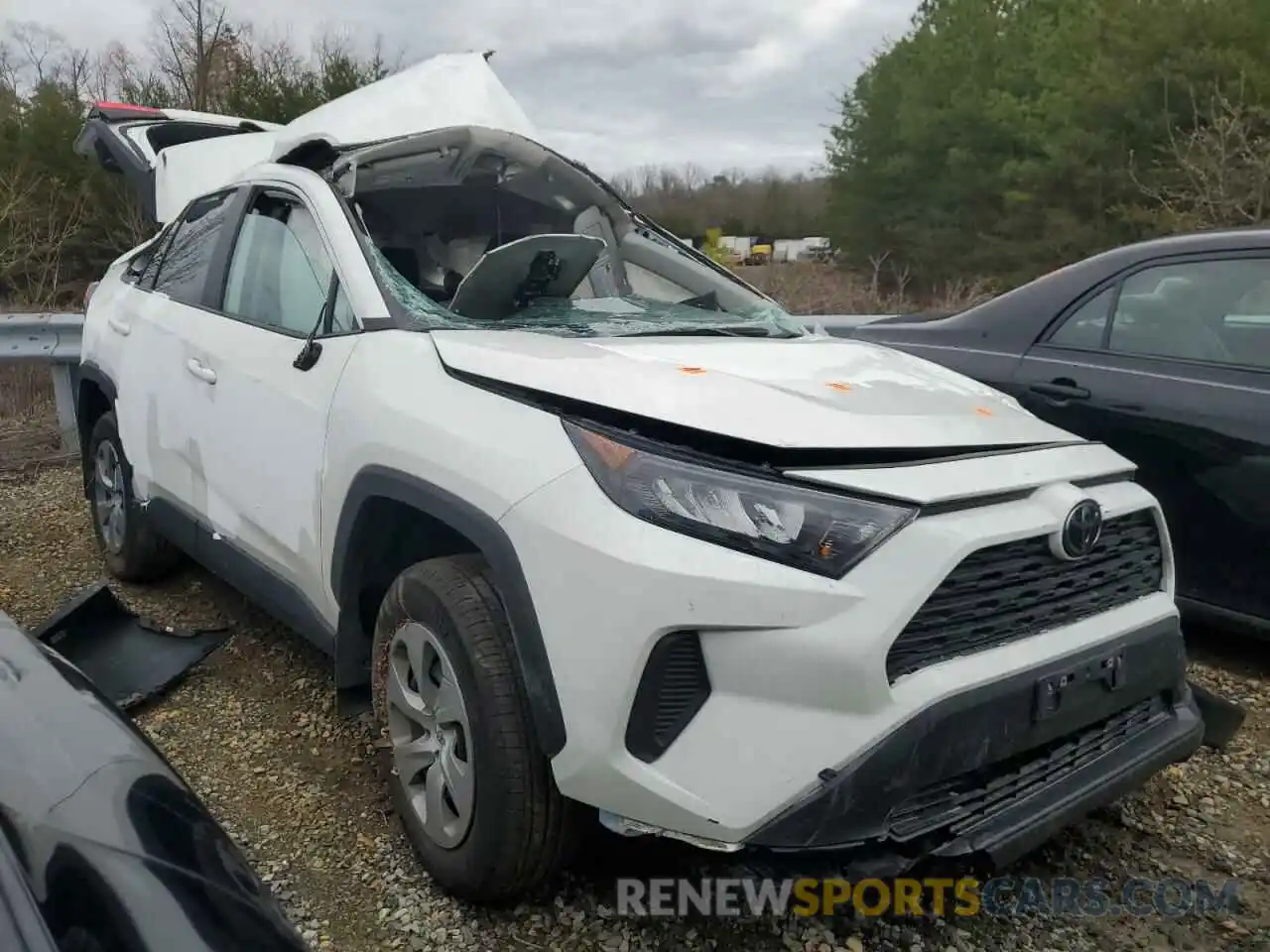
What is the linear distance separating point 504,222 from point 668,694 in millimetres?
2411

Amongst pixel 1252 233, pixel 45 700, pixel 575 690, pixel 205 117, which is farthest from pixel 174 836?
pixel 205 117

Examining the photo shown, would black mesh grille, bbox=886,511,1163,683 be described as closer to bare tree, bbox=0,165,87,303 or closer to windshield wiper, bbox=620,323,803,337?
windshield wiper, bbox=620,323,803,337

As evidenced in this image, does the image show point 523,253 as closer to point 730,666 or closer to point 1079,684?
point 730,666

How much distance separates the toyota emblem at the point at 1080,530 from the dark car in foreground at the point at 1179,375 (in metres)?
1.43

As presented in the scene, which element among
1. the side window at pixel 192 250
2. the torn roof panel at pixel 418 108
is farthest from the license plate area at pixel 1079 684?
the side window at pixel 192 250

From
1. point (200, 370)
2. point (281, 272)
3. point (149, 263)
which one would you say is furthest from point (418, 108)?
point (149, 263)

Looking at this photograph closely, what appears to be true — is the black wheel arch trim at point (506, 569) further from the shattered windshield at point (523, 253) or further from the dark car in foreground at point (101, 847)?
the dark car in foreground at point (101, 847)

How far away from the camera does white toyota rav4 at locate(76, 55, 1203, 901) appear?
171 cm

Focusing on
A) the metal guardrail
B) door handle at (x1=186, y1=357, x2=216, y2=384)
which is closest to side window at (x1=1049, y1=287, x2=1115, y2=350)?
door handle at (x1=186, y1=357, x2=216, y2=384)

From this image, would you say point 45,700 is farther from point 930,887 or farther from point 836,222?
point 836,222

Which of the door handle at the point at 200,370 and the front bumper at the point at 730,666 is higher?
the door handle at the point at 200,370

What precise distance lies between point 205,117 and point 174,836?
15.4 ft

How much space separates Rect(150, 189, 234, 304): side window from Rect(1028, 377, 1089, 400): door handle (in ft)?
9.78

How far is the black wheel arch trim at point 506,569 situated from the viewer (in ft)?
6.02
